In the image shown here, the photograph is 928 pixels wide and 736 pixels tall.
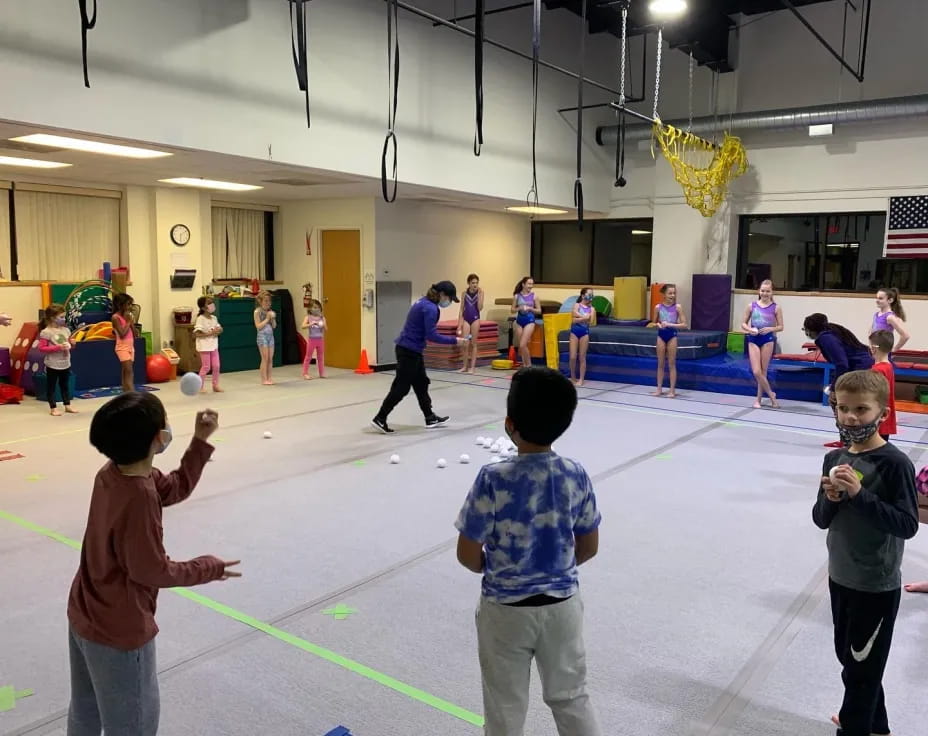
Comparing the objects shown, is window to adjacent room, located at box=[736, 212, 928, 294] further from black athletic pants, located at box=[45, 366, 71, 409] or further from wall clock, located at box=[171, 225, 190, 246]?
black athletic pants, located at box=[45, 366, 71, 409]

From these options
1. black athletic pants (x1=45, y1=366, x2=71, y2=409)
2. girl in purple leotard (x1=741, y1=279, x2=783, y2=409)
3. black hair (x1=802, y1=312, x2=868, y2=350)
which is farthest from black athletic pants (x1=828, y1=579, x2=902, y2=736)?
black athletic pants (x1=45, y1=366, x2=71, y2=409)

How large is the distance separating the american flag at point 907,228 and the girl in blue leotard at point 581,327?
460 centimetres

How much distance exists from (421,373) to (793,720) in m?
5.32

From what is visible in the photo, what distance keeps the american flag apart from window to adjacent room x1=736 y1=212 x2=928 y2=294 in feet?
0.58

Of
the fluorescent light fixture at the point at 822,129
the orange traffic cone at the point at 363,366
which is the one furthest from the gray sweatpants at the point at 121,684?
the fluorescent light fixture at the point at 822,129

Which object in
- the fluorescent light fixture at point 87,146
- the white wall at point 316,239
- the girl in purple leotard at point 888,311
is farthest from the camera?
the white wall at point 316,239

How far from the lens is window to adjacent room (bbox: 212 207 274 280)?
1231 cm

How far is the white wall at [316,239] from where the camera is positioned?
12047 mm

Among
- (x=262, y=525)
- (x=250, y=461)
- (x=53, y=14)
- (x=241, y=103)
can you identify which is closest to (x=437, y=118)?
(x=241, y=103)

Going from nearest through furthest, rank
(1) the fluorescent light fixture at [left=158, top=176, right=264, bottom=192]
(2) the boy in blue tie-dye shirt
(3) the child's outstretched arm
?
(2) the boy in blue tie-dye shirt → (3) the child's outstretched arm → (1) the fluorescent light fixture at [left=158, top=176, right=264, bottom=192]

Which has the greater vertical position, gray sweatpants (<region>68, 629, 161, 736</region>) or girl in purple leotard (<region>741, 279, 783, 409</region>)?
girl in purple leotard (<region>741, 279, 783, 409</region>)

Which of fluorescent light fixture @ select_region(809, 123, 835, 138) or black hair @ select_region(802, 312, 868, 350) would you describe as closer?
black hair @ select_region(802, 312, 868, 350)

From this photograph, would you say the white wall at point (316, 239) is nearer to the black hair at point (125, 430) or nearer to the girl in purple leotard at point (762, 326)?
the girl in purple leotard at point (762, 326)

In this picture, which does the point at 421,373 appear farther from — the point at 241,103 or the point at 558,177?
the point at 558,177
